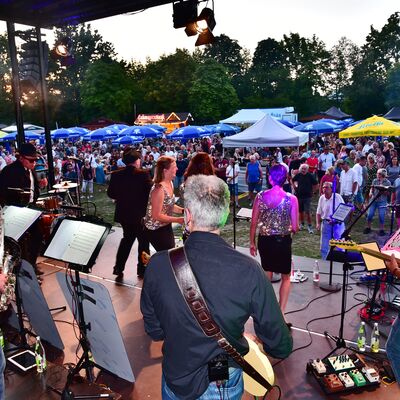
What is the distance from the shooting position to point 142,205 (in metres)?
5.46

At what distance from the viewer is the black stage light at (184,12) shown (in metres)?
6.24

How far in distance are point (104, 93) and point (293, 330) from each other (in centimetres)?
5335

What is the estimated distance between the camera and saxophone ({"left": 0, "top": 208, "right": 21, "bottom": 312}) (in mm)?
2548

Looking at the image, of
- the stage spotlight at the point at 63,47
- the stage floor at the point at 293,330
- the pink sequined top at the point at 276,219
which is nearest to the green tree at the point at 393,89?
the stage spotlight at the point at 63,47

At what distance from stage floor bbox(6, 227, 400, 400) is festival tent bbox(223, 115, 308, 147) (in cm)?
576

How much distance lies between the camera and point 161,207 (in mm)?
4691

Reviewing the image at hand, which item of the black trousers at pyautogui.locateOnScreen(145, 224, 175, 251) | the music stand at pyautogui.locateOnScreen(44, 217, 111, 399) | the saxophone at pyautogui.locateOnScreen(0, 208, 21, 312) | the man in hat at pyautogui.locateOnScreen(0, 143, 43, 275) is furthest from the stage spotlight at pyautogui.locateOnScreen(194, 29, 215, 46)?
the saxophone at pyautogui.locateOnScreen(0, 208, 21, 312)

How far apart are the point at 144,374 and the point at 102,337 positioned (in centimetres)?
62

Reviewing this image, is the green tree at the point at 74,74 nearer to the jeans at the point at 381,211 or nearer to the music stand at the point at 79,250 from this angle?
the jeans at the point at 381,211

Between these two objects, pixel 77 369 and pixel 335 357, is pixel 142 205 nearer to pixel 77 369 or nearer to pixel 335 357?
pixel 77 369

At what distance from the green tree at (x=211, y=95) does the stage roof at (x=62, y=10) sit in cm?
4486

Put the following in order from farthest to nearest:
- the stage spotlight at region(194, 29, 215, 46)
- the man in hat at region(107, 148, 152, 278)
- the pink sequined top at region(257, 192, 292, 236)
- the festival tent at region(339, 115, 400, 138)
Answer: the festival tent at region(339, 115, 400, 138) → the stage spotlight at region(194, 29, 215, 46) → the man in hat at region(107, 148, 152, 278) → the pink sequined top at region(257, 192, 292, 236)

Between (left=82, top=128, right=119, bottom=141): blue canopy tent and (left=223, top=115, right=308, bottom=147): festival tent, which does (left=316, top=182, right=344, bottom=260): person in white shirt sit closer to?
(left=223, top=115, right=308, bottom=147): festival tent

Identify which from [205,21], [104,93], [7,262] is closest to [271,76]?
[104,93]
